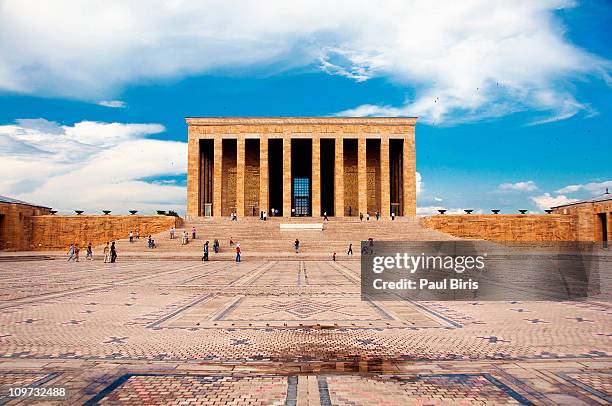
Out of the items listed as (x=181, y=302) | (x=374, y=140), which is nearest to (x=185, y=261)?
(x=181, y=302)

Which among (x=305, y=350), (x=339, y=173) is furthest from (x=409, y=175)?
(x=305, y=350)

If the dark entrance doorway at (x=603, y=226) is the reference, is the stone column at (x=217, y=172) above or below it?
above

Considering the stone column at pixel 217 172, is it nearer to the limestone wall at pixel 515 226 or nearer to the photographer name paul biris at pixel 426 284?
the limestone wall at pixel 515 226

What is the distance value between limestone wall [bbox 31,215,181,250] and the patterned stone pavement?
98.1 ft

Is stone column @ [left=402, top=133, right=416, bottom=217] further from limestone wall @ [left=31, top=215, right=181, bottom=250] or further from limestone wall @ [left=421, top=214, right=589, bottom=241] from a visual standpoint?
limestone wall @ [left=31, top=215, right=181, bottom=250]

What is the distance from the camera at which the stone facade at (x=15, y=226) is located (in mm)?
36531

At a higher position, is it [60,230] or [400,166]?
[400,166]

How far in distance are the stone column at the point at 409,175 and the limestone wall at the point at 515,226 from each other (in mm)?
6379

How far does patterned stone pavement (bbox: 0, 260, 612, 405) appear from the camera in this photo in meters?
4.28

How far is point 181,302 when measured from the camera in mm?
9852

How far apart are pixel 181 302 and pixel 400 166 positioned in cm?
4118

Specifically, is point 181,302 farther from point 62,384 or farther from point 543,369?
point 543,369

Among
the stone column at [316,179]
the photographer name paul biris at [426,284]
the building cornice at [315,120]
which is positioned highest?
the building cornice at [315,120]

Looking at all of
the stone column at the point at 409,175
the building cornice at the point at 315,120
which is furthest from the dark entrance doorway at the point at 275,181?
the stone column at the point at 409,175
